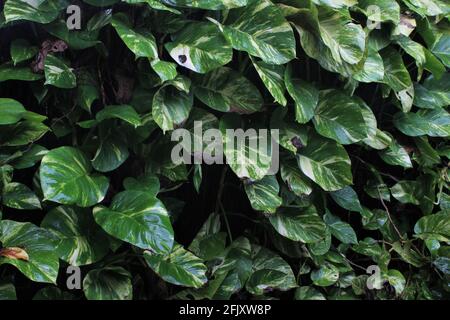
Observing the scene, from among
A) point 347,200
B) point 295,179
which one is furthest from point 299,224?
point 347,200

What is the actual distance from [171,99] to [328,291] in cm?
74

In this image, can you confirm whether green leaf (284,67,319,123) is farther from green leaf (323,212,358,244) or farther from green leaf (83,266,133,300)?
green leaf (83,266,133,300)

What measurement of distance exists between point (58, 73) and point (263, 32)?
1.58 ft

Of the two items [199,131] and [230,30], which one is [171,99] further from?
[230,30]

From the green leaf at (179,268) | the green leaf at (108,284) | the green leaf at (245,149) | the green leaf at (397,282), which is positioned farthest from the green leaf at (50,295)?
the green leaf at (397,282)

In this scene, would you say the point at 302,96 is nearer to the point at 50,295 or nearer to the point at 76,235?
the point at 76,235

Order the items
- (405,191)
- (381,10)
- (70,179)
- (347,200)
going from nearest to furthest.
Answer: (70,179) → (381,10) → (347,200) → (405,191)

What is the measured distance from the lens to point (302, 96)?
45.9 inches

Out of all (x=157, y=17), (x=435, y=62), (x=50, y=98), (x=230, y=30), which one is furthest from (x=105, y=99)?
(x=435, y=62)

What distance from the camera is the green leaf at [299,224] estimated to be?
1.19 m

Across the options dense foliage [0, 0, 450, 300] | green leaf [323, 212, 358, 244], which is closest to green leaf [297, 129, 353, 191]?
dense foliage [0, 0, 450, 300]

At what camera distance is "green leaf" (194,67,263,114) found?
3.67 feet

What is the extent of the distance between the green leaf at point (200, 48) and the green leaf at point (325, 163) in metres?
0.37

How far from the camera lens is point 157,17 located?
108 centimetres
